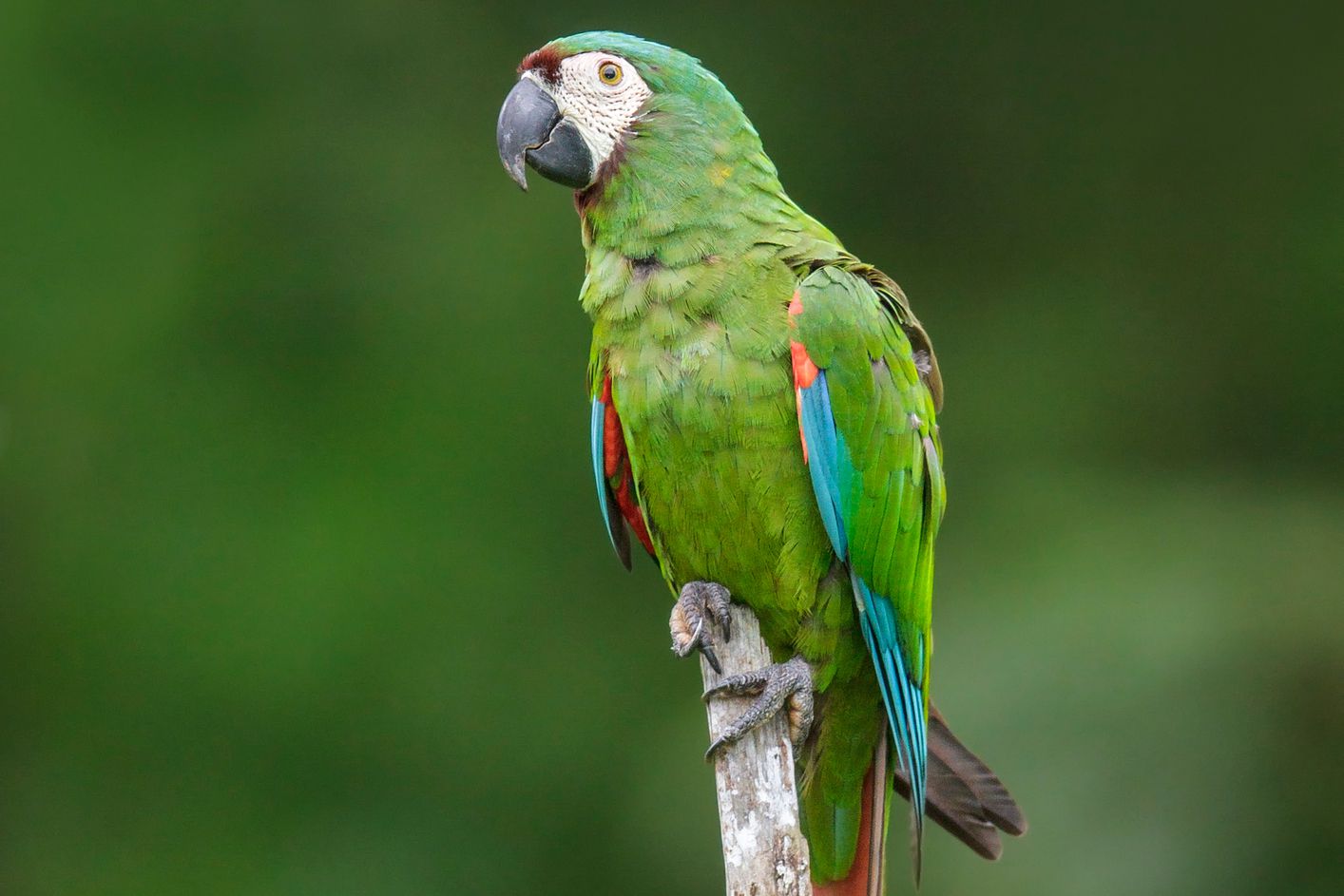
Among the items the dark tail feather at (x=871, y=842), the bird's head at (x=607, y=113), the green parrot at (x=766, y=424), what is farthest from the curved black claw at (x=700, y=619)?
the bird's head at (x=607, y=113)

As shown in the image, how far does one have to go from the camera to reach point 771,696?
230cm

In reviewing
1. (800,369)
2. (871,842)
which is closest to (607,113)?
(800,369)

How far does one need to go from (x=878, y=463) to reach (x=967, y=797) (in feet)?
2.36

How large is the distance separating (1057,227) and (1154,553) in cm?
123

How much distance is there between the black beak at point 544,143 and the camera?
2490mm

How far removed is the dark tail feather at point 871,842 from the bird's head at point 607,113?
1.23m

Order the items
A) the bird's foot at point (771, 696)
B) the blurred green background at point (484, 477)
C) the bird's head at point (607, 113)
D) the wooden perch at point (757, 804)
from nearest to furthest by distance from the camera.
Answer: the wooden perch at point (757, 804) → the bird's foot at point (771, 696) → the bird's head at point (607, 113) → the blurred green background at point (484, 477)

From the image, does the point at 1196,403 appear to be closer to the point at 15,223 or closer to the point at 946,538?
the point at 946,538

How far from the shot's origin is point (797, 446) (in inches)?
91.5

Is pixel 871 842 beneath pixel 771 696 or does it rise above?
beneath

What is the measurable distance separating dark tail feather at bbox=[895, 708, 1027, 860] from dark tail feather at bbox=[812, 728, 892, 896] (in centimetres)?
7

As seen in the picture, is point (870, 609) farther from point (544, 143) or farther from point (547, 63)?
point (547, 63)

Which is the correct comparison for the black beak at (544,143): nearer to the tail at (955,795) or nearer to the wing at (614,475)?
the wing at (614,475)

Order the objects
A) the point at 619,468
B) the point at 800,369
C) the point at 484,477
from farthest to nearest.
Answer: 1. the point at 484,477
2. the point at 619,468
3. the point at 800,369
